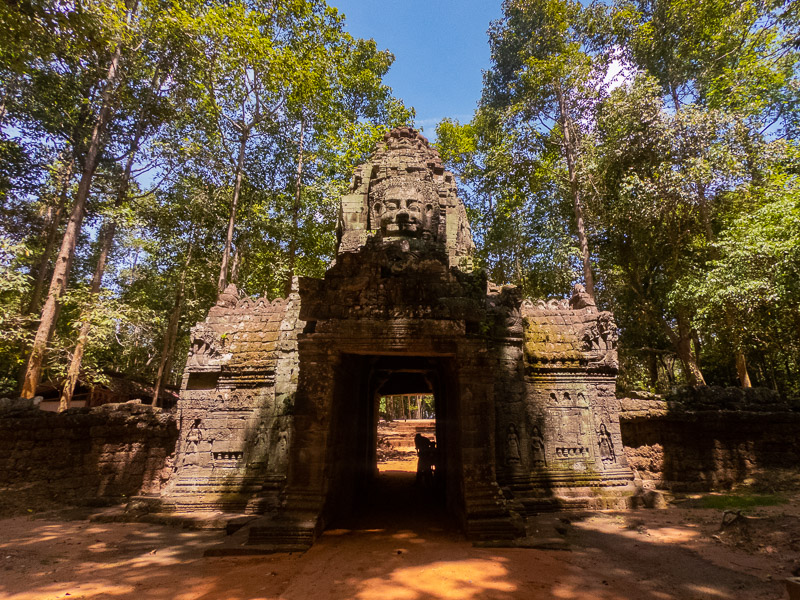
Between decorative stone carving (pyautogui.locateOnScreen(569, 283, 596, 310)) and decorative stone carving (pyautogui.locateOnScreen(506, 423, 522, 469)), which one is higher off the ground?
decorative stone carving (pyautogui.locateOnScreen(569, 283, 596, 310))

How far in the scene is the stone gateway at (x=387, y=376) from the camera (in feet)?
19.2

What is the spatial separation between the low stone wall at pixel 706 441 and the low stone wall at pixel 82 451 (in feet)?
35.2

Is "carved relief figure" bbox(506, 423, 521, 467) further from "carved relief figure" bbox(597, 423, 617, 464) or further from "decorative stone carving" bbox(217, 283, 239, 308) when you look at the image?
"decorative stone carving" bbox(217, 283, 239, 308)

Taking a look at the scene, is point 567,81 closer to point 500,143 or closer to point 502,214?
point 500,143

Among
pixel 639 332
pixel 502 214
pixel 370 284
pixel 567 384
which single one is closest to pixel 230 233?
pixel 370 284

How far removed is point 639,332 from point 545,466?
1705cm

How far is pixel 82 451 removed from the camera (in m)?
9.04

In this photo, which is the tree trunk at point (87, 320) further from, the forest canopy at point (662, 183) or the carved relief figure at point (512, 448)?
the forest canopy at point (662, 183)

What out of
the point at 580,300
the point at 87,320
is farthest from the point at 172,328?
the point at 580,300

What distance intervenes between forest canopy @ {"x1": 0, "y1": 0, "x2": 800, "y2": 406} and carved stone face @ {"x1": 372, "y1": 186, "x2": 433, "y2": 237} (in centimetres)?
337

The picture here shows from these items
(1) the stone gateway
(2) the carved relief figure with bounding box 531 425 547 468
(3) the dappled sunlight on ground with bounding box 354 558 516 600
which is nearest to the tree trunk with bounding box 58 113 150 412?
(1) the stone gateway

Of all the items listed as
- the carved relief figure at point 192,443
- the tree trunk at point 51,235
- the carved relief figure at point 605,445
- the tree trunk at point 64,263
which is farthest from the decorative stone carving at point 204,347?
the tree trunk at point 51,235

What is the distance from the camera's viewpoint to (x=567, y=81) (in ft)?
56.8

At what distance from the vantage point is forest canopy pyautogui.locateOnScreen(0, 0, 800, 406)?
13695mm
